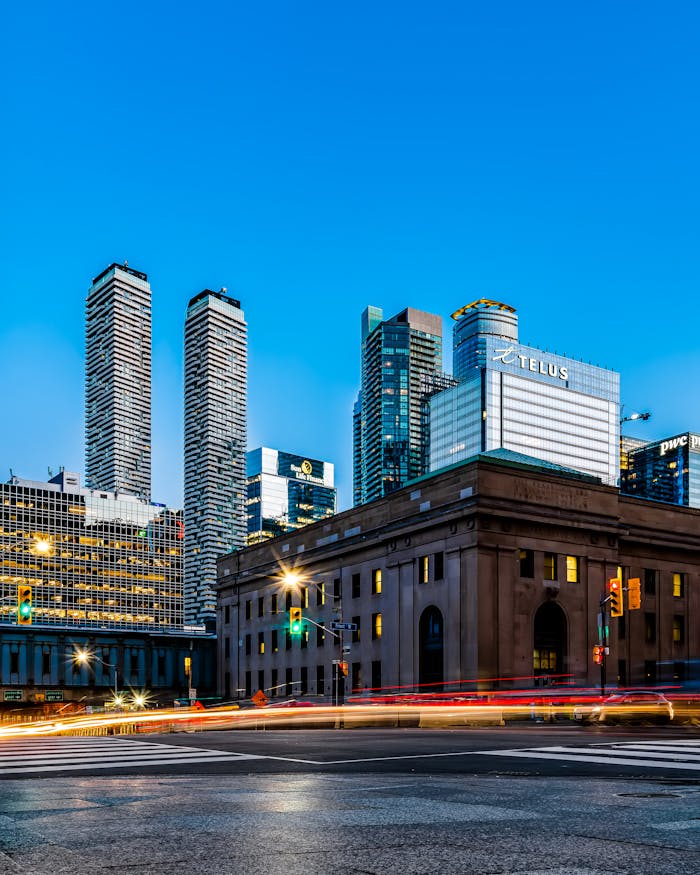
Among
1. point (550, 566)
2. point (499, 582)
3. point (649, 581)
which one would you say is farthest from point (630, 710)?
point (649, 581)

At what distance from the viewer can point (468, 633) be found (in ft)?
198

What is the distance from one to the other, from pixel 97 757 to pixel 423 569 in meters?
48.2

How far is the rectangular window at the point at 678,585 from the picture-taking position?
73375mm

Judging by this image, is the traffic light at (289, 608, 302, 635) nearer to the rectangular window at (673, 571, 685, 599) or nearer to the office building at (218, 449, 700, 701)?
the office building at (218, 449, 700, 701)

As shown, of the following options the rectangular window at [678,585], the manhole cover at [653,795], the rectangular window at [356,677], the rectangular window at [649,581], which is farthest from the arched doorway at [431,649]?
the manhole cover at [653,795]

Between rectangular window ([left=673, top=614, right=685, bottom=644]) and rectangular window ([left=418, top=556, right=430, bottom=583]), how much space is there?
20926 mm

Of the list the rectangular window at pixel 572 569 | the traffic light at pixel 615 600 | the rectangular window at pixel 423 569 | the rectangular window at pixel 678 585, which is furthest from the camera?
the rectangular window at pixel 678 585

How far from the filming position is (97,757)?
1977 centimetres

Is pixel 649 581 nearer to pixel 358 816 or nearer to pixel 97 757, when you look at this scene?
pixel 97 757

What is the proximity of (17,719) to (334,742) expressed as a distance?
51.7 meters

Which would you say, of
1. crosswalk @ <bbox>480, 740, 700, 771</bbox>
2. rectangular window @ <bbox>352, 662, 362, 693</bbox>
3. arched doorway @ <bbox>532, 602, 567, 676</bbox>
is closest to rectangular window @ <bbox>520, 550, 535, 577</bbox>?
arched doorway @ <bbox>532, 602, 567, 676</bbox>

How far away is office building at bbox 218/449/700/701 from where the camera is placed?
61.1 metres

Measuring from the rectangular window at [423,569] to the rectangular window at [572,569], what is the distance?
9.50 m

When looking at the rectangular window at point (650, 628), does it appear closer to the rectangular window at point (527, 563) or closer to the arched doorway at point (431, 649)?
the rectangular window at point (527, 563)
